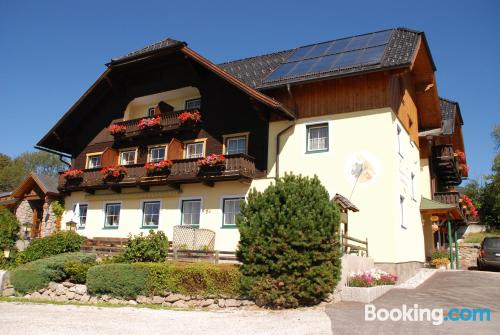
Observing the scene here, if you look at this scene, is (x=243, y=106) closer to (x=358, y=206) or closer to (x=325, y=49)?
(x=325, y=49)

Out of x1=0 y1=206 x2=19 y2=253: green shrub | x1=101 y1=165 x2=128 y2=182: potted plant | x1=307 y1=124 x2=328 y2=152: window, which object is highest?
x1=307 y1=124 x2=328 y2=152: window

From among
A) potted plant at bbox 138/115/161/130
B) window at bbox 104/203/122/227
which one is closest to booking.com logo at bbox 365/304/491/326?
potted plant at bbox 138/115/161/130

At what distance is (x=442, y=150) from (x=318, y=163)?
1145 cm

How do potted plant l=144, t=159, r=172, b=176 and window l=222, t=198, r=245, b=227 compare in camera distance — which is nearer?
window l=222, t=198, r=245, b=227

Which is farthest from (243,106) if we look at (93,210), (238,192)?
(93,210)

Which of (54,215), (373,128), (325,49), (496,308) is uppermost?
(325,49)

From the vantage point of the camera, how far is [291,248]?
38.9 ft

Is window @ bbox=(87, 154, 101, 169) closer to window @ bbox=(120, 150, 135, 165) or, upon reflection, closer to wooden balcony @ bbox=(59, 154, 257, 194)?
wooden balcony @ bbox=(59, 154, 257, 194)

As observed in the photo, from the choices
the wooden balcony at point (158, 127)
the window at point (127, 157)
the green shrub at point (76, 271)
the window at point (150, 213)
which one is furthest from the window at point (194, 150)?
the green shrub at point (76, 271)

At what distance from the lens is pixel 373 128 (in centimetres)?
1777

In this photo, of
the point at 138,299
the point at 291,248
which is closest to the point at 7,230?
the point at 138,299

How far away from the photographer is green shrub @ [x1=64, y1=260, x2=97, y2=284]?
51.2ft

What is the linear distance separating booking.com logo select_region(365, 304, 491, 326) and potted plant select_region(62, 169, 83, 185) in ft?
61.8

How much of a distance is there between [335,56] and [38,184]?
19.4 m
